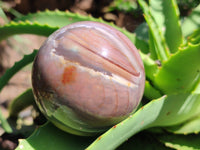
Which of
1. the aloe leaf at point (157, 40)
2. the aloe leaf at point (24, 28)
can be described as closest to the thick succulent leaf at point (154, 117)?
the aloe leaf at point (157, 40)

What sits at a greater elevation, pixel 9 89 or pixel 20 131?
pixel 20 131

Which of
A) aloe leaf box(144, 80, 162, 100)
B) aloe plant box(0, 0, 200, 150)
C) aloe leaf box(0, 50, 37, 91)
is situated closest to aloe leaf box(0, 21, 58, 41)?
aloe plant box(0, 0, 200, 150)

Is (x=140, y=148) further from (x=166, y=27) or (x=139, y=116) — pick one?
(x=166, y=27)

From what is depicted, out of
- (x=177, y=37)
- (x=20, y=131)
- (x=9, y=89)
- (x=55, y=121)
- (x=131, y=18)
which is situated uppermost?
(x=177, y=37)

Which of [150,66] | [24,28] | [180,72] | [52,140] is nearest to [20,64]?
[24,28]

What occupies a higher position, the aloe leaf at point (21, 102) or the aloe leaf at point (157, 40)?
the aloe leaf at point (157, 40)

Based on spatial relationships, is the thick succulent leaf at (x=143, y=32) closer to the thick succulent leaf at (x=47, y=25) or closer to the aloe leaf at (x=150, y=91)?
the thick succulent leaf at (x=47, y=25)

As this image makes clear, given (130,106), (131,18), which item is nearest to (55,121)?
(130,106)

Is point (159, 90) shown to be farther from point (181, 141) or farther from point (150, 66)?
point (181, 141)
